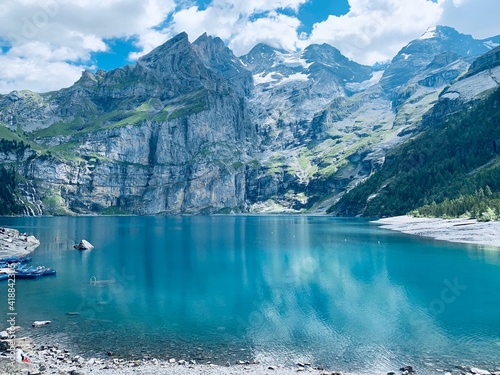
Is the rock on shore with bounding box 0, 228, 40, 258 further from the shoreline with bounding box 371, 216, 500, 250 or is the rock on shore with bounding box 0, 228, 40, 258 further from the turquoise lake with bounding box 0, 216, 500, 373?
the shoreline with bounding box 371, 216, 500, 250

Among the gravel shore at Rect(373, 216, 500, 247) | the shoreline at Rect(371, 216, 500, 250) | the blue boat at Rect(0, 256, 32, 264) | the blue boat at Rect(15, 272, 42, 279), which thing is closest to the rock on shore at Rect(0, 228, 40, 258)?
the blue boat at Rect(0, 256, 32, 264)

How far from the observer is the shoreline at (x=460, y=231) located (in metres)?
107

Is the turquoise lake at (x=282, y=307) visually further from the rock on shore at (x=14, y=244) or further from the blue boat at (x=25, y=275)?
the rock on shore at (x=14, y=244)

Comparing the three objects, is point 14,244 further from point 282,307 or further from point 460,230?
point 460,230

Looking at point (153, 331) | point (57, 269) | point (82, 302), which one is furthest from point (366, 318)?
point (57, 269)

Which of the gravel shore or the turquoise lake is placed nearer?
the turquoise lake

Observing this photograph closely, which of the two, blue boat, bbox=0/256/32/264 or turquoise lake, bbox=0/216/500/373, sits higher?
blue boat, bbox=0/256/32/264

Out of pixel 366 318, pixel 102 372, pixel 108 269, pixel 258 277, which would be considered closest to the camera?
pixel 102 372

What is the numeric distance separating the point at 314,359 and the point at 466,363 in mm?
12406

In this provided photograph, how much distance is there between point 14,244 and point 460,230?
130737 millimetres

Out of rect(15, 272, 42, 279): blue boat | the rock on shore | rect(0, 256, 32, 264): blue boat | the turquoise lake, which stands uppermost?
the rock on shore

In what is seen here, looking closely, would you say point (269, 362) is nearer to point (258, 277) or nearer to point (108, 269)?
point (258, 277)

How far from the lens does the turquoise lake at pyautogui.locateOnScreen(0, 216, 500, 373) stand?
36.5 m

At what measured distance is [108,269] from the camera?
79.1m
